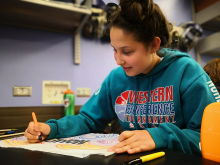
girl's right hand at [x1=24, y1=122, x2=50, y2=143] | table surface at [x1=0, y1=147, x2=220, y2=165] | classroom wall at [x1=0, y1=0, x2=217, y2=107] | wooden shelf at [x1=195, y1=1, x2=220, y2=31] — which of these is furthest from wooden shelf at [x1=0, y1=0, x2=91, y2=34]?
wooden shelf at [x1=195, y1=1, x2=220, y2=31]

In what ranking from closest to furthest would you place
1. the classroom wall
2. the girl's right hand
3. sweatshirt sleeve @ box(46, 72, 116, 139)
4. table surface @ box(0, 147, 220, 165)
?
table surface @ box(0, 147, 220, 165)
the girl's right hand
sweatshirt sleeve @ box(46, 72, 116, 139)
the classroom wall

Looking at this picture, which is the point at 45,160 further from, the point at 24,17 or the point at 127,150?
the point at 24,17

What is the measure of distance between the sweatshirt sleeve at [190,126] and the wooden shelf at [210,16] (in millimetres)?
1942

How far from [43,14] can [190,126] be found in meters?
1.28

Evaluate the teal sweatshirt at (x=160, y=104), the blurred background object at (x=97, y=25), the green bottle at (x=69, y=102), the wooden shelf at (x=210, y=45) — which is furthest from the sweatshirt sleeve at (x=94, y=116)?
the wooden shelf at (x=210, y=45)

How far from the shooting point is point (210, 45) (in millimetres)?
2291

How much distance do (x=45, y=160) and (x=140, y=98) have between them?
474 mm

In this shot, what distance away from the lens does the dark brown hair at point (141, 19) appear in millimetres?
621

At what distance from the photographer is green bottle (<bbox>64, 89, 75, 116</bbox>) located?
59.2 inches

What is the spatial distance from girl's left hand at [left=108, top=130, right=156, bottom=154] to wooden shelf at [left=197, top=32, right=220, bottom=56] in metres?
2.16

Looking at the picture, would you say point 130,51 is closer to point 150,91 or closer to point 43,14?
point 150,91

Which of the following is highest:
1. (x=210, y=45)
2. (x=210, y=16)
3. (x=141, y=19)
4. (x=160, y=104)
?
(x=210, y=16)

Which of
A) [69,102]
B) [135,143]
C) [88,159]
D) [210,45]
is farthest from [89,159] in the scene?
[210,45]

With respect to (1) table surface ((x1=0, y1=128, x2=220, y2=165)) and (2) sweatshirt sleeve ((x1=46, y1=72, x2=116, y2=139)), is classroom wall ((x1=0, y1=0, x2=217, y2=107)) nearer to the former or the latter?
(2) sweatshirt sleeve ((x1=46, y1=72, x2=116, y2=139))
